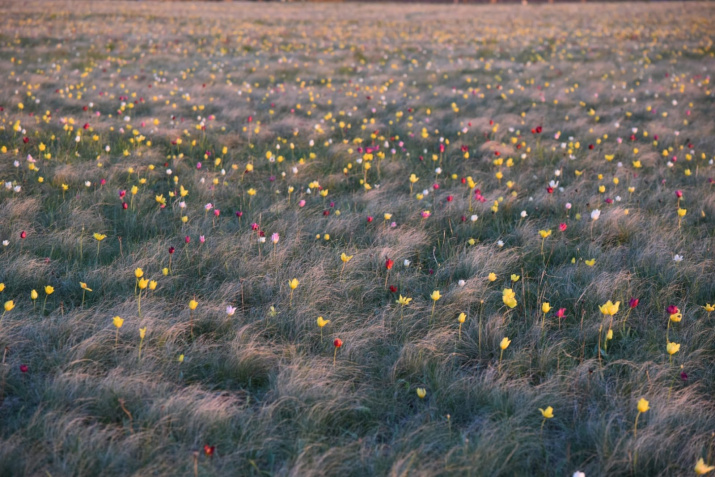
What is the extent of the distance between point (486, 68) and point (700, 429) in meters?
11.7

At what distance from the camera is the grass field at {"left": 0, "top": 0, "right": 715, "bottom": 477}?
2328 mm

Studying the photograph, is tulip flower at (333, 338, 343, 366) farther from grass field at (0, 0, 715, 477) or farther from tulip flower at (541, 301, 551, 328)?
tulip flower at (541, 301, 551, 328)

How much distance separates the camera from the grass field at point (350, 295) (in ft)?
7.64

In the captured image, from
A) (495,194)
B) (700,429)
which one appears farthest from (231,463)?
(495,194)

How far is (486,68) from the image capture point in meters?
12.8

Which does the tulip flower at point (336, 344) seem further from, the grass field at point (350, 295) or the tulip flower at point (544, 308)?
the tulip flower at point (544, 308)

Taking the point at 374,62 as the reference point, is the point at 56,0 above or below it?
above

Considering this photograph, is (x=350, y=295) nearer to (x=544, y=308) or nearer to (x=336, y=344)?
(x=336, y=344)

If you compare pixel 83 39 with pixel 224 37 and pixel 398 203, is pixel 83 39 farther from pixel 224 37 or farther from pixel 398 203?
pixel 398 203

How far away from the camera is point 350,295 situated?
3555mm

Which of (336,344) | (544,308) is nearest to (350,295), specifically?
(336,344)

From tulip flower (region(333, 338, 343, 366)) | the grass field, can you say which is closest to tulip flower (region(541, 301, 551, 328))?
the grass field

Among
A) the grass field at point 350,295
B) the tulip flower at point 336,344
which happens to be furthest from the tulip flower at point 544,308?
the tulip flower at point 336,344

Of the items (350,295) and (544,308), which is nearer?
(544,308)
